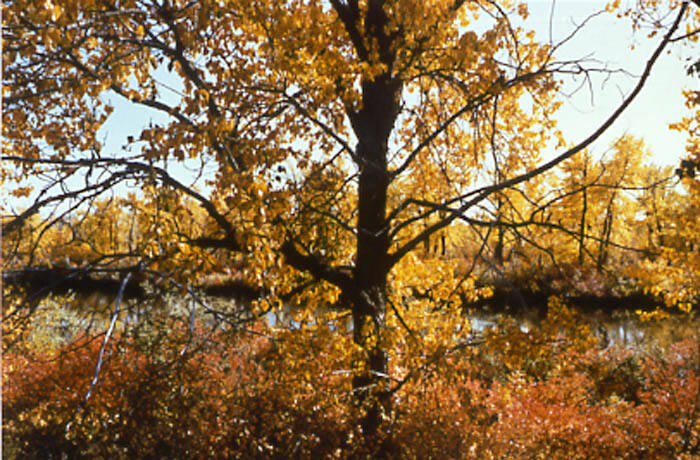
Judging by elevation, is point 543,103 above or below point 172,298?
above

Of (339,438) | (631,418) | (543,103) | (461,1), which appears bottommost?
(339,438)

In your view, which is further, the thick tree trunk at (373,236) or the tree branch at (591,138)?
the thick tree trunk at (373,236)

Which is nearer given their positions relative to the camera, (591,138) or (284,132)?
(591,138)

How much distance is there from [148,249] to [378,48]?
10.9 ft

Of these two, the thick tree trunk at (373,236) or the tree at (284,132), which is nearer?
the tree at (284,132)

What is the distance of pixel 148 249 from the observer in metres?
3.89

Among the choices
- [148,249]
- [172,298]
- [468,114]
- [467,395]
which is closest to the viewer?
[148,249]

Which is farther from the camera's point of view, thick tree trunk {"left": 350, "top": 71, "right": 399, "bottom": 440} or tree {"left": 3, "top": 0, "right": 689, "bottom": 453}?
thick tree trunk {"left": 350, "top": 71, "right": 399, "bottom": 440}

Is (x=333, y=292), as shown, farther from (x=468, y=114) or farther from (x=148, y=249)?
(x=468, y=114)

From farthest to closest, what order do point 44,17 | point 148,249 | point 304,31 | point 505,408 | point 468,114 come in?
point 468,114
point 505,408
point 304,31
point 148,249
point 44,17

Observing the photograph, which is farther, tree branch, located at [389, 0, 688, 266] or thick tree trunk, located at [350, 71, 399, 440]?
thick tree trunk, located at [350, 71, 399, 440]

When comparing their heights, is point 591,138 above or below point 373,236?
above

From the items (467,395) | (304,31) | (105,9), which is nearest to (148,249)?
(105,9)

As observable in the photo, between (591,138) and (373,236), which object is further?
(373,236)
